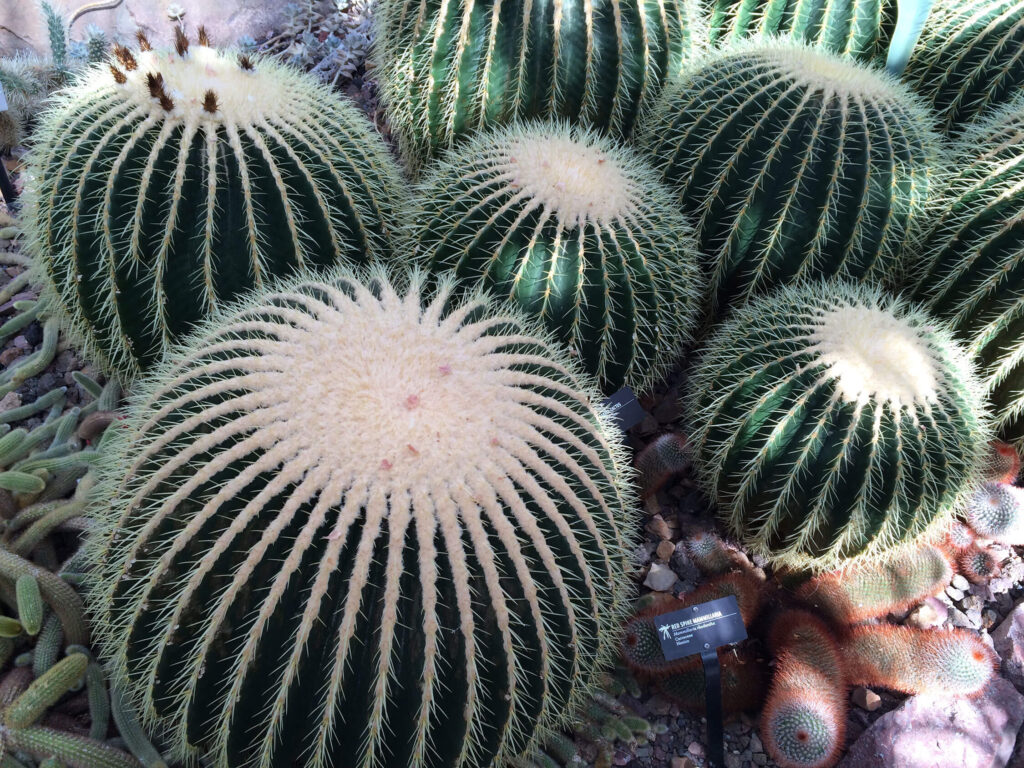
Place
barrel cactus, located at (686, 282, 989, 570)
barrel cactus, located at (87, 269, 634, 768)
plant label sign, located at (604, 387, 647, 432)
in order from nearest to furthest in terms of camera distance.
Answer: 1. barrel cactus, located at (87, 269, 634, 768)
2. barrel cactus, located at (686, 282, 989, 570)
3. plant label sign, located at (604, 387, 647, 432)

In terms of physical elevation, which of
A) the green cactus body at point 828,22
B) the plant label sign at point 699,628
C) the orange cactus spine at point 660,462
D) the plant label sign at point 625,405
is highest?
the green cactus body at point 828,22

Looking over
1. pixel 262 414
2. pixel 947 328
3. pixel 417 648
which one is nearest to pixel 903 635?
pixel 947 328

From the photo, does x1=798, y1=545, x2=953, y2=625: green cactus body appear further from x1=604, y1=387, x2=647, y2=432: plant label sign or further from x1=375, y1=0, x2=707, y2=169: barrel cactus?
x1=375, y1=0, x2=707, y2=169: barrel cactus

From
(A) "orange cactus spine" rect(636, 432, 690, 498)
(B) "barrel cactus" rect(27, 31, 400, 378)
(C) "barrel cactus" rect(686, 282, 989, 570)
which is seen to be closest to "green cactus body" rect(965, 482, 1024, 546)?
(C) "barrel cactus" rect(686, 282, 989, 570)

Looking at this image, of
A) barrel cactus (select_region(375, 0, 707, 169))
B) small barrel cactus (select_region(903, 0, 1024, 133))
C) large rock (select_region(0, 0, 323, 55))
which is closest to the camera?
barrel cactus (select_region(375, 0, 707, 169))

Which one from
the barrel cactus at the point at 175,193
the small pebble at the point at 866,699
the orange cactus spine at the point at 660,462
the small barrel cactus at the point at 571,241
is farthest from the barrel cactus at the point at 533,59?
the small pebble at the point at 866,699

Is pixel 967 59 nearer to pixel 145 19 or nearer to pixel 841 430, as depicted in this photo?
pixel 841 430

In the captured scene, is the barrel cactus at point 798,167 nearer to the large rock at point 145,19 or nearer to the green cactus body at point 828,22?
the green cactus body at point 828,22
